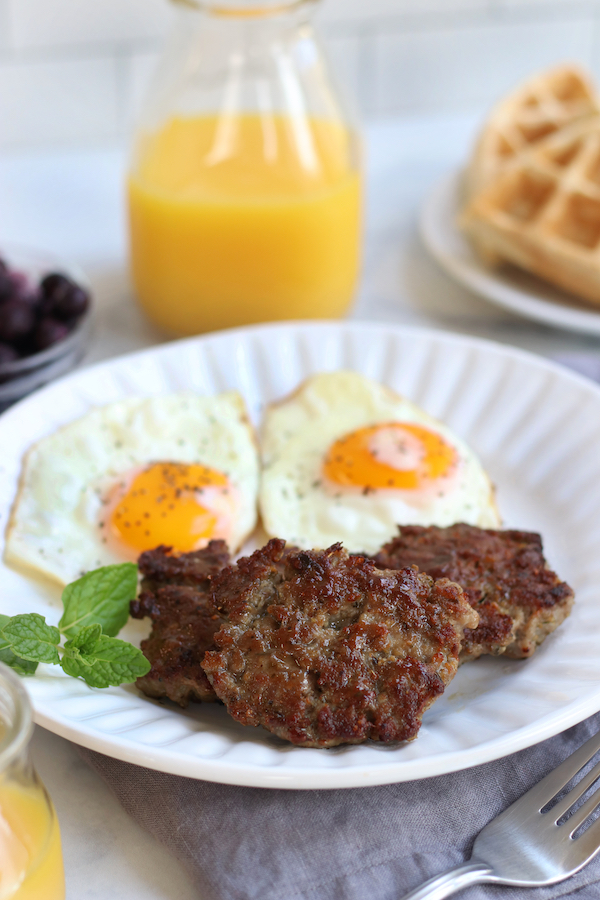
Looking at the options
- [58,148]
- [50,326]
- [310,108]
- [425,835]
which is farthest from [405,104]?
[425,835]

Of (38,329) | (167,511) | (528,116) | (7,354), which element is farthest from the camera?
(528,116)

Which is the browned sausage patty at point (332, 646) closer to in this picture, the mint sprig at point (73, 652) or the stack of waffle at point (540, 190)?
the mint sprig at point (73, 652)

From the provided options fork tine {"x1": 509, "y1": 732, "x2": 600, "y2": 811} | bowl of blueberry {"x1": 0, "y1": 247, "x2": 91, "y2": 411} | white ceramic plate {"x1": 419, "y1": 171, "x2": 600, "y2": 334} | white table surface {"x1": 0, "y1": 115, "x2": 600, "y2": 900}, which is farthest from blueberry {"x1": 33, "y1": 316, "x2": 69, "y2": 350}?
fork tine {"x1": 509, "y1": 732, "x2": 600, "y2": 811}

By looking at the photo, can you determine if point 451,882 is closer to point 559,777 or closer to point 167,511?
point 559,777

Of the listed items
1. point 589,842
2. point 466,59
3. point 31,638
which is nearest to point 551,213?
point 466,59

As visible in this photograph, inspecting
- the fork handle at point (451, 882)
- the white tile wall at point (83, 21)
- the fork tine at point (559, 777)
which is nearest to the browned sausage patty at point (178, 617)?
the fork handle at point (451, 882)

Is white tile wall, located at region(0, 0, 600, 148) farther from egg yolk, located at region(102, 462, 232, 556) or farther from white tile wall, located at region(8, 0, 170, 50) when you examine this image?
egg yolk, located at region(102, 462, 232, 556)
